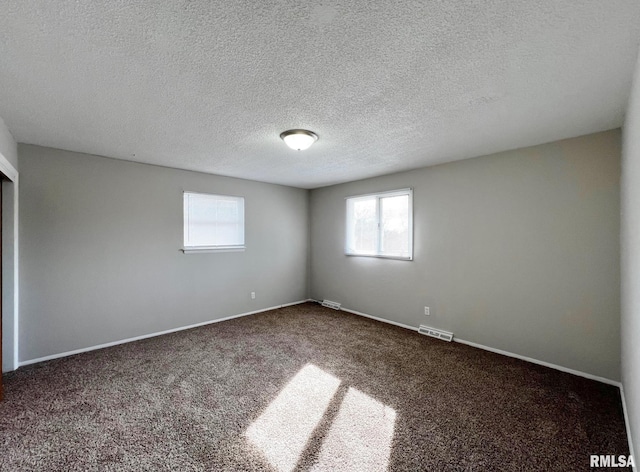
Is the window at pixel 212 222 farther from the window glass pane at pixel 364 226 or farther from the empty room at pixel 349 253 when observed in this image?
the window glass pane at pixel 364 226

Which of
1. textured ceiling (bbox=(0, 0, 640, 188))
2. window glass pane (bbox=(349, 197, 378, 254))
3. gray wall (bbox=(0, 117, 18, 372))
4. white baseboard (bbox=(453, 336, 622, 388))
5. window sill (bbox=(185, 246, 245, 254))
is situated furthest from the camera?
window glass pane (bbox=(349, 197, 378, 254))

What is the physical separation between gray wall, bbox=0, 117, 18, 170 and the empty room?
54mm

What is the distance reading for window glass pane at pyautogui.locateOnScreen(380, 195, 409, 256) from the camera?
4.25m

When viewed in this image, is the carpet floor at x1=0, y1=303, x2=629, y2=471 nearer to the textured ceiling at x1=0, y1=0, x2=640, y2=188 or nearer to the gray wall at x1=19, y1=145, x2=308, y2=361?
the gray wall at x1=19, y1=145, x2=308, y2=361

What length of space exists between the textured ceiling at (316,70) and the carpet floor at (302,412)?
2.36 metres

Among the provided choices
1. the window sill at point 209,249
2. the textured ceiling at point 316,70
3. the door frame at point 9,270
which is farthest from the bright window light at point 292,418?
the door frame at point 9,270

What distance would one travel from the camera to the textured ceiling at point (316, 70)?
1.24 m

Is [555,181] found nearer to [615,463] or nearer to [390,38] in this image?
[615,463]

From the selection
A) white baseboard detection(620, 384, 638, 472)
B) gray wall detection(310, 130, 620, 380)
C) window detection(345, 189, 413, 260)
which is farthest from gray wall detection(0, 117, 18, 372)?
white baseboard detection(620, 384, 638, 472)

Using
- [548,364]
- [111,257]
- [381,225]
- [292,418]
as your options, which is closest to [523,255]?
[548,364]

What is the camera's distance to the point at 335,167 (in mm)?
3953

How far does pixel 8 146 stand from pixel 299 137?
280 cm

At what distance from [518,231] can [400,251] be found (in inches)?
61.9

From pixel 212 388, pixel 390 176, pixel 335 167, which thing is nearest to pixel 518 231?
pixel 390 176
